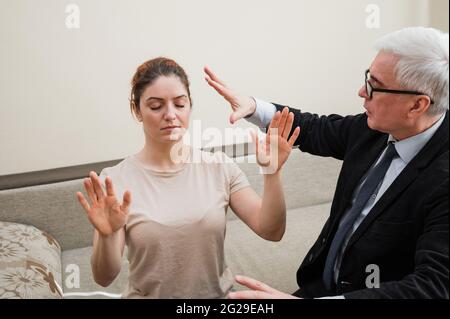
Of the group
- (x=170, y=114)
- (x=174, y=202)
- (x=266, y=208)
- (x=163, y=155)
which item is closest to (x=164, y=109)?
(x=170, y=114)

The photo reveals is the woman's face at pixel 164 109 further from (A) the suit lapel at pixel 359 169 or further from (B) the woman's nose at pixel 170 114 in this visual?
(A) the suit lapel at pixel 359 169

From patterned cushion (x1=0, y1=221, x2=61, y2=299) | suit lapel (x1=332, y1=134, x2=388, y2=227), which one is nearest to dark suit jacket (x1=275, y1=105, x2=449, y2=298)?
suit lapel (x1=332, y1=134, x2=388, y2=227)

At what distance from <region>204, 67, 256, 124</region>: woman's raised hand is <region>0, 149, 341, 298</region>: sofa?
2.15 ft

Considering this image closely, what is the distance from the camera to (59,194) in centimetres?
181

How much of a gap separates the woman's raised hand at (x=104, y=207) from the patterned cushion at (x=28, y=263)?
1.77 ft

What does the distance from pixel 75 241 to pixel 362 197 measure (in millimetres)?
1150

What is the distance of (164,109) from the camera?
120cm

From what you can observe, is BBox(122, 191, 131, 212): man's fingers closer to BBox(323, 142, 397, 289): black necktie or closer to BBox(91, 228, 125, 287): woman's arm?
BBox(91, 228, 125, 287): woman's arm

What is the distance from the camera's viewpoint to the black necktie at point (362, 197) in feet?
3.95

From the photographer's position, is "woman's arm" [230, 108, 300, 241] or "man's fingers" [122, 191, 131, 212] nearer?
"man's fingers" [122, 191, 131, 212]

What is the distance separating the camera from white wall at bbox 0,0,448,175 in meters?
1.70

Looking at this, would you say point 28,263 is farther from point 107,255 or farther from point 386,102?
point 386,102

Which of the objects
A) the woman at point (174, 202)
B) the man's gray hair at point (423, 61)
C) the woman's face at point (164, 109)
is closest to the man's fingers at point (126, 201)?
the woman at point (174, 202)

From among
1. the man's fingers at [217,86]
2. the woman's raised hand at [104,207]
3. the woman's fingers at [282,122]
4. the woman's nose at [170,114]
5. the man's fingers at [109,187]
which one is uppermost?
the man's fingers at [217,86]
